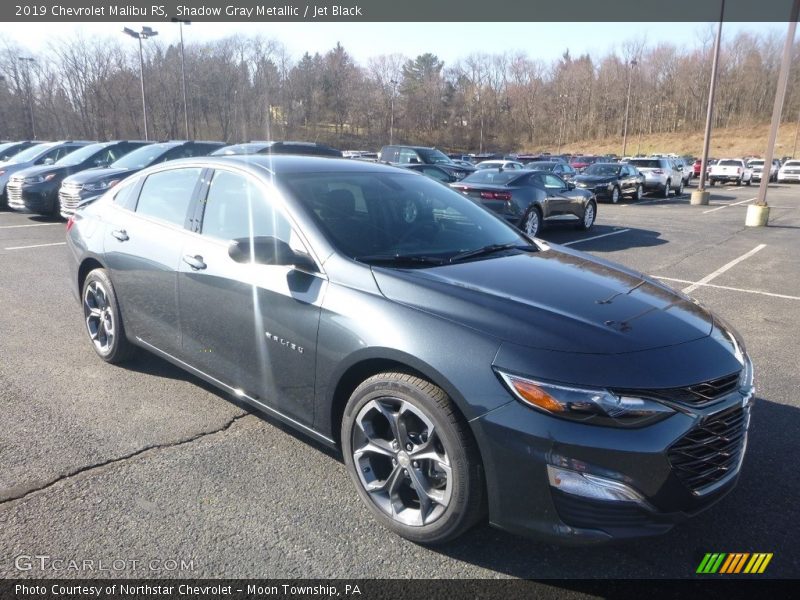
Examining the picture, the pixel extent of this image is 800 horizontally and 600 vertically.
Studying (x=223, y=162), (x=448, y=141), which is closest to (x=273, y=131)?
(x=448, y=141)

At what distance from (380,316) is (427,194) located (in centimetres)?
152

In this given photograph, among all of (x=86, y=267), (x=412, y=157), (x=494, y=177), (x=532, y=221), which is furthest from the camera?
(x=412, y=157)

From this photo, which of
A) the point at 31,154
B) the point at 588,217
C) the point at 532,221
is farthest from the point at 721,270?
the point at 31,154

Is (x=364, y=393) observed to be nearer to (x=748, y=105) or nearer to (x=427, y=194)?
(x=427, y=194)

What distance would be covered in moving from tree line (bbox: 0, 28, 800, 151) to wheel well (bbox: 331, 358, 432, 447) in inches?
2469

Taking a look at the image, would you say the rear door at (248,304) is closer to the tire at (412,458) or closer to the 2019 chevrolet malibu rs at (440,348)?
the 2019 chevrolet malibu rs at (440,348)

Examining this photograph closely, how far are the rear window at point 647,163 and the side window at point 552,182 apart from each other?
48.6 feet

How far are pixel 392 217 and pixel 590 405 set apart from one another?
5.80ft

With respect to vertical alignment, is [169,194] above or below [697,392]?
above

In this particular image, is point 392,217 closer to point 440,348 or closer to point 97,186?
point 440,348

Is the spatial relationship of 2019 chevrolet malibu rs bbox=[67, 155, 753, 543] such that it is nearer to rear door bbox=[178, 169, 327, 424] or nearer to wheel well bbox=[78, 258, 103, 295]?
rear door bbox=[178, 169, 327, 424]

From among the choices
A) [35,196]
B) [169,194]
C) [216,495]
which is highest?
[169,194]

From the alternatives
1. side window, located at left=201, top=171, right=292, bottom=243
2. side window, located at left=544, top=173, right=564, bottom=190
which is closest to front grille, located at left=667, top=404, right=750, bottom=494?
side window, located at left=201, top=171, right=292, bottom=243

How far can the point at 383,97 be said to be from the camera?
8569cm
